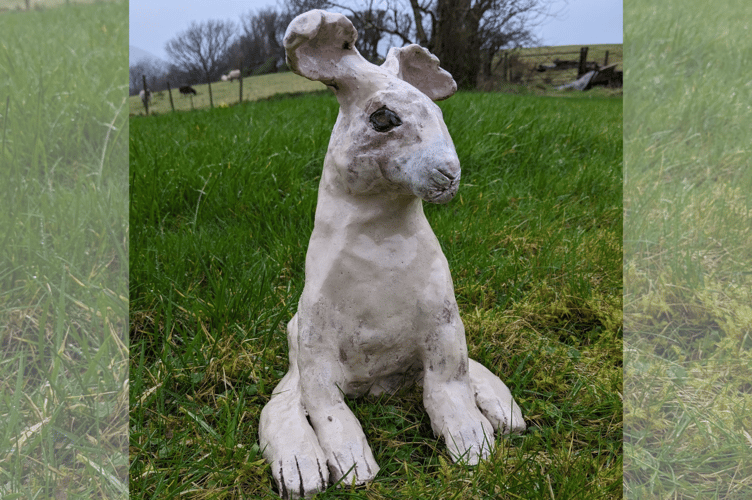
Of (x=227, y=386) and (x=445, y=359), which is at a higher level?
(x=445, y=359)

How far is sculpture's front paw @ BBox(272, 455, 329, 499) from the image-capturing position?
67.0 inches

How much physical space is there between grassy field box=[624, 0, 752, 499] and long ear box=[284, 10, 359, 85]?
1.53 m

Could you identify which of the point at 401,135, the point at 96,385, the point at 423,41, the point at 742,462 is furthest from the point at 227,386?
the point at 423,41

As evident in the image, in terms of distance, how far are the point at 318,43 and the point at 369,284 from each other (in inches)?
28.5

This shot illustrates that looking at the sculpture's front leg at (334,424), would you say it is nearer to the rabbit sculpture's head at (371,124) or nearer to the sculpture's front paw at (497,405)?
the sculpture's front paw at (497,405)

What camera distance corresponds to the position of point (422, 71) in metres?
1.99

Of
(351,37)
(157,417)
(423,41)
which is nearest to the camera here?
(351,37)

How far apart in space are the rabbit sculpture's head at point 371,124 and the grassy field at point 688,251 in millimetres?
1120

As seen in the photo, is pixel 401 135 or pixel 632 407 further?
pixel 632 407

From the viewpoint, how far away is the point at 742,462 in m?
1.92

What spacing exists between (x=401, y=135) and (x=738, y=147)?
12.9ft

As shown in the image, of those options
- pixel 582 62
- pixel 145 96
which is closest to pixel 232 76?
pixel 145 96

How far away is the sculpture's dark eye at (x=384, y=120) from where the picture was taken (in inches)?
65.2

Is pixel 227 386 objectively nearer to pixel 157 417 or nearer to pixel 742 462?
pixel 157 417
